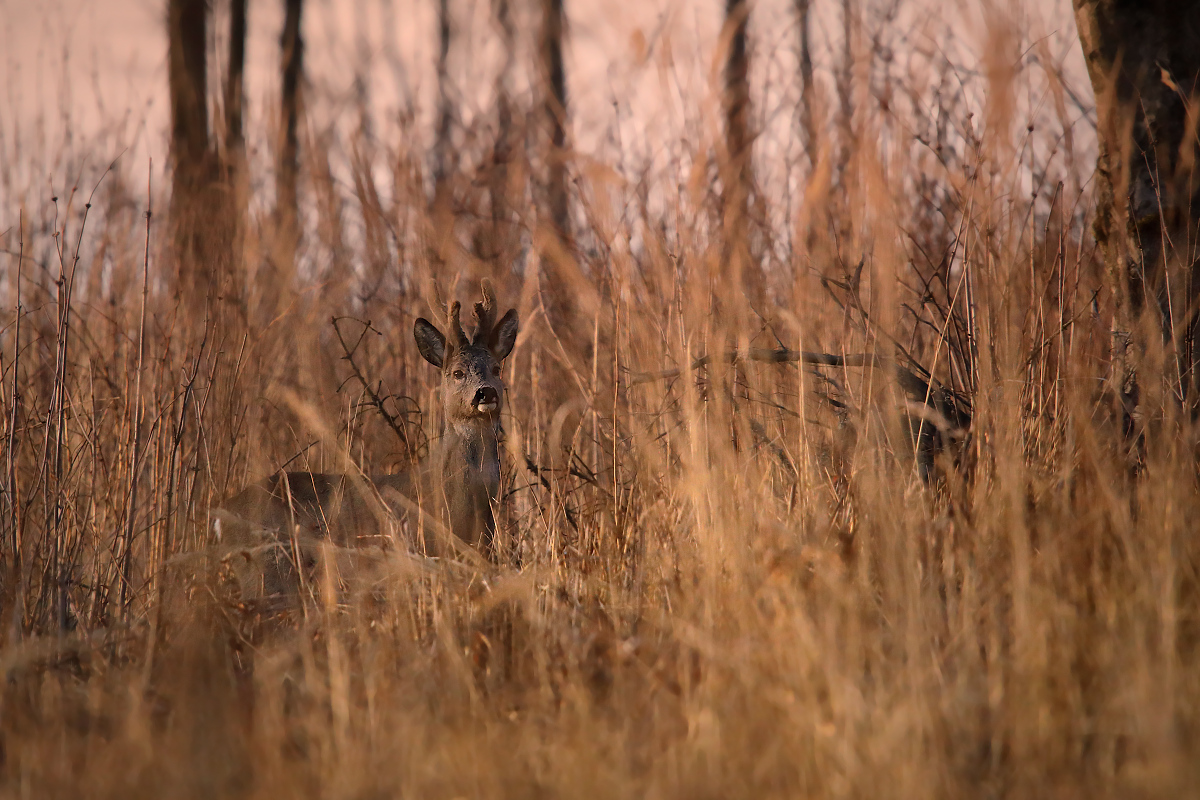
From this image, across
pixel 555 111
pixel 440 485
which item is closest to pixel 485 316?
pixel 440 485

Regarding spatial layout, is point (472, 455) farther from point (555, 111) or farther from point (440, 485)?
point (555, 111)

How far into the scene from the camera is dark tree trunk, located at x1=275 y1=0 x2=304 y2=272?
248 inches

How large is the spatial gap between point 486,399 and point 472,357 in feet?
0.94

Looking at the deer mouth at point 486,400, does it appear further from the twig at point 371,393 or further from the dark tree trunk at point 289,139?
the dark tree trunk at point 289,139

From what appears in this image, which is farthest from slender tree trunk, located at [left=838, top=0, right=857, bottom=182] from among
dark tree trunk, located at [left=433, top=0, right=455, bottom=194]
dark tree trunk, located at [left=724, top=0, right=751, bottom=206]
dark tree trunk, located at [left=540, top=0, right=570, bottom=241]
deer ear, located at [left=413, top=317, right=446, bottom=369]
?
dark tree trunk, located at [left=433, top=0, right=455, bottom=194]

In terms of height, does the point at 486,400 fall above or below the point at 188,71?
below

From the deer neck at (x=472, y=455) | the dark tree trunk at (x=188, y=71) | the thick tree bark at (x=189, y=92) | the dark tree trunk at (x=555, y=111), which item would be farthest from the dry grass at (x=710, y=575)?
the dark tree trunk at (x=188, y=71)

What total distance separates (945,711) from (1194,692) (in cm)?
49

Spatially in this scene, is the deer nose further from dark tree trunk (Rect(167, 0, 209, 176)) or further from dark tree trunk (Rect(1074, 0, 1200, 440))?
dark tree trunk (Rect(167, 0, 209, 176))

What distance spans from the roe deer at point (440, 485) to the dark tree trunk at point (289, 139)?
1763mm

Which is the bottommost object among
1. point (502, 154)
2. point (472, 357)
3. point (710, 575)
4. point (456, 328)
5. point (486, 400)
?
point (710, 575)

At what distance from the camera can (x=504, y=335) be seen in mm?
4984

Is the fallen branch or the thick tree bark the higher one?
the thick tree bark

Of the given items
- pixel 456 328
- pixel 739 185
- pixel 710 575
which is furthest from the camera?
pixel 456 328
